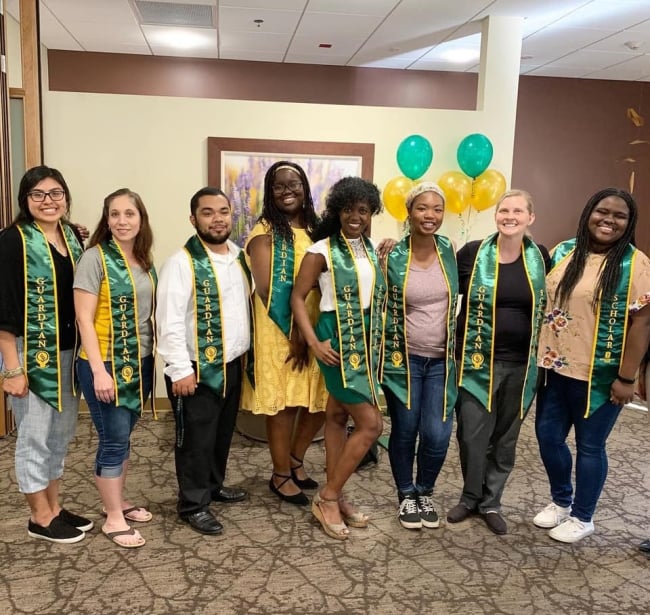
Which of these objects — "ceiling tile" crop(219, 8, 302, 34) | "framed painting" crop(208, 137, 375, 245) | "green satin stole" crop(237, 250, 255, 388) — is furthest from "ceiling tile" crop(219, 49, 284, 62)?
"green satin stole" crop(237, 250, 255, 388)

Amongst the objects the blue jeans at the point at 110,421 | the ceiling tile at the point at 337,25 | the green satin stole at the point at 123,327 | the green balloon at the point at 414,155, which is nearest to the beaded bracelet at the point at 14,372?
the blue jeans at the point at 110,421

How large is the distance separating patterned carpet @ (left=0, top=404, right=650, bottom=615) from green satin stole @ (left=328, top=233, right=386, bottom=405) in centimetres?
68

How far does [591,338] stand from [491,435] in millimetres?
604

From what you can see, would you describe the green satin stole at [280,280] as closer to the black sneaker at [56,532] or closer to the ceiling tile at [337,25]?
the black sneaker at [56,532]

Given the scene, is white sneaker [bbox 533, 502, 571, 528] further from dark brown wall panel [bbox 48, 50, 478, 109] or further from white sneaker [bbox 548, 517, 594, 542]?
dark brown wall panel [bbox 48, 50, 478, 109]

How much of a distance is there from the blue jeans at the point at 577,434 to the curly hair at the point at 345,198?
1065mm

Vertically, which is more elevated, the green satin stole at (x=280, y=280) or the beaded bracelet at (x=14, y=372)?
the green satin stole at (x=280, y=280)

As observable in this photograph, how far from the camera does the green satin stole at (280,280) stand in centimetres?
257

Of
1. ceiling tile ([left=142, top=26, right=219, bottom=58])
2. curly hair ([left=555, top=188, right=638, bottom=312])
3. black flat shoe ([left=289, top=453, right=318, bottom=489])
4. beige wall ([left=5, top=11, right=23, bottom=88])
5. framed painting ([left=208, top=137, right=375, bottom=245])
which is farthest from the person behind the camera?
ceiling tile ([left=142, top=26, right=219, bottom=58])

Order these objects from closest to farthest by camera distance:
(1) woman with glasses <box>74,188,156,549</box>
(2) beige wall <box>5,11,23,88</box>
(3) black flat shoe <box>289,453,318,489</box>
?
(1) woman with glasses <box>74,188,156,549</box>
(3) black flat shoe <box>289,453,318,489</box>
(2) beige wall <box>5,11,23,88</box>

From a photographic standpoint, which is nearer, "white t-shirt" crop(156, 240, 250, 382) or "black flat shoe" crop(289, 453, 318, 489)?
"white t-shirt" crop(156, 240, 250, 382)

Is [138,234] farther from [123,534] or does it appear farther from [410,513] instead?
[410,513]

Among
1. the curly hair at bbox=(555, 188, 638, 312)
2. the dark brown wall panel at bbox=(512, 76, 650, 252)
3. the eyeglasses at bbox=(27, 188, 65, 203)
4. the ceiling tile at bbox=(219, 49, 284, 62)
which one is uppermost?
the ceiling tile at bbox=(219, 49, 284, 62)

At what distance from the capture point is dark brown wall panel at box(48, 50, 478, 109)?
6.12 metres
